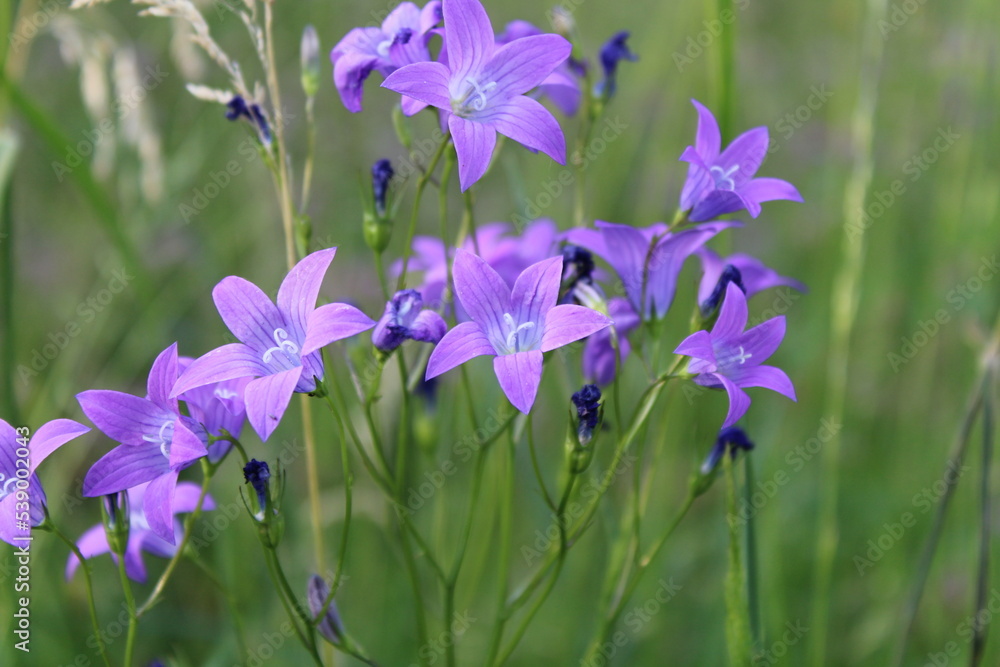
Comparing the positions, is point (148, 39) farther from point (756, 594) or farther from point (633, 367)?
point (756, 594)

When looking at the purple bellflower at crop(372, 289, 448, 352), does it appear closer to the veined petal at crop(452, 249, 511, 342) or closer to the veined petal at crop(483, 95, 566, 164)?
the veined petal at crop(452, 249, 511, 342)

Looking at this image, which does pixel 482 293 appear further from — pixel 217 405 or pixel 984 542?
pixel 984 542

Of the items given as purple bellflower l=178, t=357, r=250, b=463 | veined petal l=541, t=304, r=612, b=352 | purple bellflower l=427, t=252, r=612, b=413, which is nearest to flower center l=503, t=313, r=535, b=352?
purple bellflower l=427, t=252, r=612, b=413

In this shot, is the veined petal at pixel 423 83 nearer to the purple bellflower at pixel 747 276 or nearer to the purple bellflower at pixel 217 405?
the purple bellflower at pixel 217 405

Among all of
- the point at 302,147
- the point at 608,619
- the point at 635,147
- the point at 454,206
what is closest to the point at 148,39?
the point at 302,147

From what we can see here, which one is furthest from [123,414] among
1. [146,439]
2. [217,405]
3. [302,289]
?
[302,289]

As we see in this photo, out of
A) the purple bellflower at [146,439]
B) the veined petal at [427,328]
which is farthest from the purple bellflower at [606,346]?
the purple bellflower at [146,439]
